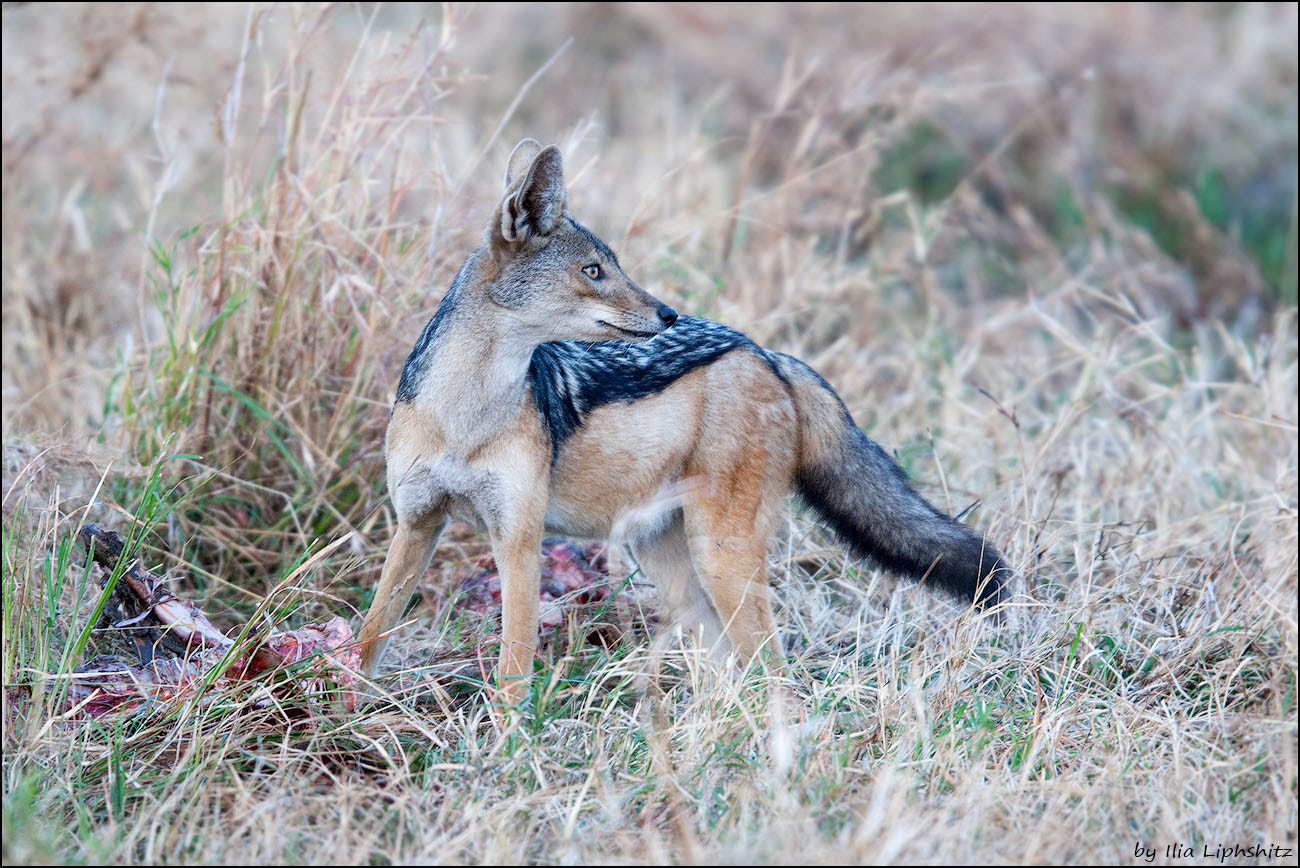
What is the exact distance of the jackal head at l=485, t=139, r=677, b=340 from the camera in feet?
13.9

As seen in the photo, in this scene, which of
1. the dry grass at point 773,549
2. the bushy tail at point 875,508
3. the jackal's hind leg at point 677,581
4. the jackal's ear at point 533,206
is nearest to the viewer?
the dry grass at point 773,549

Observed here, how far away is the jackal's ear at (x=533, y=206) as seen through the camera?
4.13m

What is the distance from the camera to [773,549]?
5.48 m

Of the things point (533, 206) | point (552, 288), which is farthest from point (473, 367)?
point (533, 206)

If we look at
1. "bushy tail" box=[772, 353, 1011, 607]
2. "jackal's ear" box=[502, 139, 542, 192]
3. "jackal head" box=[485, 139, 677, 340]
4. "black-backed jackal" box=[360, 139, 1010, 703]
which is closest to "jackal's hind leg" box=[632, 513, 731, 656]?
"black-backed jackal" box=[360, 139, 1010, 703]

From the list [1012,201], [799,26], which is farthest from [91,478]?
[799,26]

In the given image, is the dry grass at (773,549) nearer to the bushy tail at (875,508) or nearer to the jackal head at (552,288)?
the bushy tail at (875,508)

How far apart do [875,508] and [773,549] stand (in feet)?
3.03

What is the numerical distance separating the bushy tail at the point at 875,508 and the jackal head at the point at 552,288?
834 mm

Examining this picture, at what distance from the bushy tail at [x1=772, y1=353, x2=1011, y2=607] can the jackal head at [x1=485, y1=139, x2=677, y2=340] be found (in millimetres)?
834

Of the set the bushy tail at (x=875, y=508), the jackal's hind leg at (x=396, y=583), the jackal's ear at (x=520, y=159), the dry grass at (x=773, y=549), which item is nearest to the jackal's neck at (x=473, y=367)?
the jackal's ear at (x=520, y=159)

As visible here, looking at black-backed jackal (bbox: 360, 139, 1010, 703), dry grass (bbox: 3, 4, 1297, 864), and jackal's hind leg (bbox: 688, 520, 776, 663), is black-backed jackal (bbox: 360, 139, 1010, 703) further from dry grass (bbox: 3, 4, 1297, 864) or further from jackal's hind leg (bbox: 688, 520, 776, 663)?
dry grass (bbox: 3, 4, 1297, 864)

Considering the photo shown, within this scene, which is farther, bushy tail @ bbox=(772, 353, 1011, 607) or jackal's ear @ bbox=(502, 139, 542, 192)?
bushy tail @ bbox=(772, 353, 1011, 607)

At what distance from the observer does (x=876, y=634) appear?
4762mm
